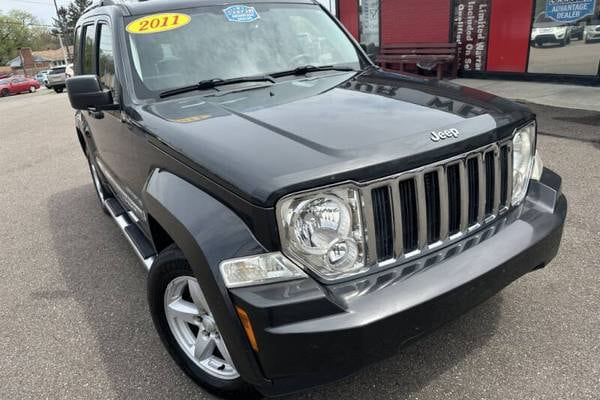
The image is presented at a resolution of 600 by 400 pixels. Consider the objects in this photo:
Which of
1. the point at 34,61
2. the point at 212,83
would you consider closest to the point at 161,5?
the point at 212,83

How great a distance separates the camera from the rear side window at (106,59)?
3116mm

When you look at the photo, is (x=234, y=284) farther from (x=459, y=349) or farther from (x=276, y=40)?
(x=276, y=40)

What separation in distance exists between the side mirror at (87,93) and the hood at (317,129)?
0.37 metres

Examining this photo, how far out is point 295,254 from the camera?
1.75m

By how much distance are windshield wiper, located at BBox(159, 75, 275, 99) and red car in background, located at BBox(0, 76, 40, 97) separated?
39034mm

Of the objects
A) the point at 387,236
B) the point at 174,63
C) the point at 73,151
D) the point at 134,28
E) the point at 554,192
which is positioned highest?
the point at 134,28

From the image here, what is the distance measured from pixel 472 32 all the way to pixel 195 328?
39.2 feet

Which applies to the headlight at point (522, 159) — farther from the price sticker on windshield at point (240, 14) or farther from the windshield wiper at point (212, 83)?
the price sticker on windshield at point (240, 14)

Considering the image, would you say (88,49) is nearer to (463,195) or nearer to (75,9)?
(463,195)

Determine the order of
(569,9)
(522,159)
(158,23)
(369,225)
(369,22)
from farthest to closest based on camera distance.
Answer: (369,22) < (569,9) < (158,23) < (522,159) < (369,225)

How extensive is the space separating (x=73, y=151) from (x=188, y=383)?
7613mm

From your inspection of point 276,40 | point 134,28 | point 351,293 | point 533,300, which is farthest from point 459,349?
point 134,28

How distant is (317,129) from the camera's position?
6.69 ft

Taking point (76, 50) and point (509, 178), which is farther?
point (76, 50)
